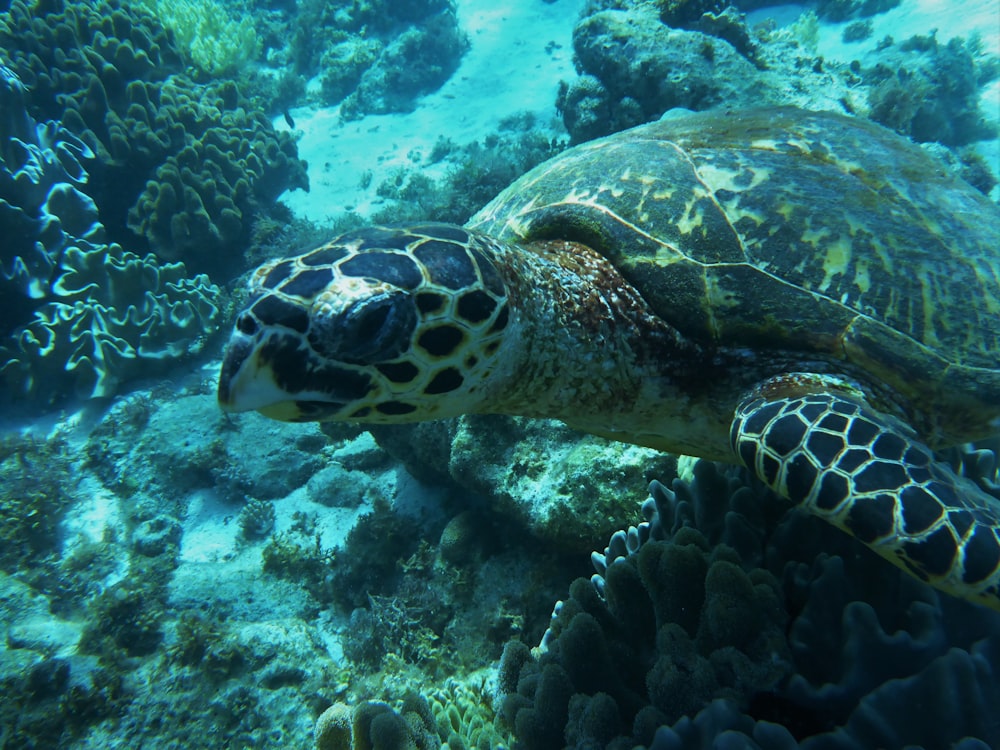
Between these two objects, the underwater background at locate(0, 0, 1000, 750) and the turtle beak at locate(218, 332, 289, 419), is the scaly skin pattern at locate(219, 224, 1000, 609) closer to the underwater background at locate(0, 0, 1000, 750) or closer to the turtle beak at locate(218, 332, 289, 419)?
the turtle beak at locate(218, 332, 289, 419)

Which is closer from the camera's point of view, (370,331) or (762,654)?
(370,331)

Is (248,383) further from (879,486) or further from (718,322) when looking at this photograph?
(879,486)

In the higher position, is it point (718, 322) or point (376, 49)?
point (376, 49)

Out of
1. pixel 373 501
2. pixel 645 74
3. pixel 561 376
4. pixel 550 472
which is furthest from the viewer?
pixel 645 74

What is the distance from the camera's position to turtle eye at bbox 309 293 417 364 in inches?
50.9

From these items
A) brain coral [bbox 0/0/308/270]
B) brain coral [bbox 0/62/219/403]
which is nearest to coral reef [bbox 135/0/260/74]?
brain coral [bbox 0/0/308/270]

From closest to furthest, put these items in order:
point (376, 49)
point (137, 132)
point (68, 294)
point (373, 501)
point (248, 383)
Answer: point (248, 383) → point (373, 501) → point (68, 294) → point (137, 132) → point (376, 49)

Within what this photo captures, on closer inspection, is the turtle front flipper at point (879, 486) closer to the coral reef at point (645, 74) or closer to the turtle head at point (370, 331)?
the turtle head at point (370, 331)

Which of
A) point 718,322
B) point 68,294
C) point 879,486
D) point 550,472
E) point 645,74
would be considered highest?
point 645,74

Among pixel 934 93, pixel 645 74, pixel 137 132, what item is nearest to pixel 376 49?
pixel 137 132

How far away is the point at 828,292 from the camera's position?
1.86 meters

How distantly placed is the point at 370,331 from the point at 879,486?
139 cm

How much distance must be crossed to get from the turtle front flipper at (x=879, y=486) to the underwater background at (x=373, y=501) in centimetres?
21

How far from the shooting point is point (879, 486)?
1.37 meters
